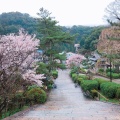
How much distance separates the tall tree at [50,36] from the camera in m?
25.4

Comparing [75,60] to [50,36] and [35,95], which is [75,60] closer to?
[50,36]

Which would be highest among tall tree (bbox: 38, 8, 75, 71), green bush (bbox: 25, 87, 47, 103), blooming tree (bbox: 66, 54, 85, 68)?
tall tree (bbox: 38, 8, 75, 71)

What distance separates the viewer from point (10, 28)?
3781 cm

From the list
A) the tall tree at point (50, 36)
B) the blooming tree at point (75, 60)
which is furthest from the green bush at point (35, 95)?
the blooming tree at point (75, 60)

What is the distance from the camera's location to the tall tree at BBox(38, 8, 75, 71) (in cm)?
2542

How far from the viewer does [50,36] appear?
2575 centimetres

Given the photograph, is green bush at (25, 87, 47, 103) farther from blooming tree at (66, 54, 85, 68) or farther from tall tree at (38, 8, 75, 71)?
blooming tree at (66, 54, 85, 68)

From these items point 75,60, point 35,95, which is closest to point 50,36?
point 35,95

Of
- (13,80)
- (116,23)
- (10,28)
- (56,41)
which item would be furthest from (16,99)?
(10,28)

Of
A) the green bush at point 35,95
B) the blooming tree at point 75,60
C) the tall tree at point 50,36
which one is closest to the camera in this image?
the green bush at point 35,95

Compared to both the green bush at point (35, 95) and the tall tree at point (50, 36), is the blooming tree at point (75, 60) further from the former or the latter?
the green bush at point (35, 95)

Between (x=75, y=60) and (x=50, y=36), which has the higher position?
(x=50, y=36)

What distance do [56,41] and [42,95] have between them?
11079mm

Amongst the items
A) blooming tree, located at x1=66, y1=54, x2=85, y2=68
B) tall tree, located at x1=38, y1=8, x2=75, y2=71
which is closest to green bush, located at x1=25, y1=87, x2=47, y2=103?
tall tree, located at x1=38, y1=8, x2=75, y2=71
